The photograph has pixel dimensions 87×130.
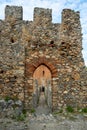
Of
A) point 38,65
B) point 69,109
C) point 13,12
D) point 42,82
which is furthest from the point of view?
point 13,12

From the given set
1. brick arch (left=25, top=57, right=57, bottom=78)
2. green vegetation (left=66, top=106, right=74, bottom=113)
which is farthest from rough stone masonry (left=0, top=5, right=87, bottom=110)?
green vegetation (left=66, top=106, right=74, bottom=113)

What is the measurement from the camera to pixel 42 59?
623 inches

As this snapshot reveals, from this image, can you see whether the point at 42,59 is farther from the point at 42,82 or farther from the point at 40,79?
the point at 42,82

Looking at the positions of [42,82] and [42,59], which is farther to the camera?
[42,82]

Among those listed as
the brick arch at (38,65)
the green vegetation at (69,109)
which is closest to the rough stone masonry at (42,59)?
the brick arch at (38,65)

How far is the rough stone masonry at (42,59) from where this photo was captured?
51.3 ft

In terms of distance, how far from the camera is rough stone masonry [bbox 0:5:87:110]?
1562cm

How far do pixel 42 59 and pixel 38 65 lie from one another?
33cm

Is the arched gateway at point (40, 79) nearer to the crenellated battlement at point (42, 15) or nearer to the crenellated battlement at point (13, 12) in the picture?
the crenellated battlement at point (42, 15)

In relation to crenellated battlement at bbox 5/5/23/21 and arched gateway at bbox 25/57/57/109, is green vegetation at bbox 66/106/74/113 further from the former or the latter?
crenellated battlement at bbox 5/5/23/21

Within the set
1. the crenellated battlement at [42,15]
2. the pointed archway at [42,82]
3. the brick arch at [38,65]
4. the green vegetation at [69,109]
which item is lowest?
the green vegetation at [69,109]

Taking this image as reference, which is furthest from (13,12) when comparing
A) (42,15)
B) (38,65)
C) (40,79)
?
(40,79)

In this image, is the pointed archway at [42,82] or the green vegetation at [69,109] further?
the pointed archway at [42,82]

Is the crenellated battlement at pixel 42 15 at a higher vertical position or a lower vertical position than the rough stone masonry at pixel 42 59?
higher
